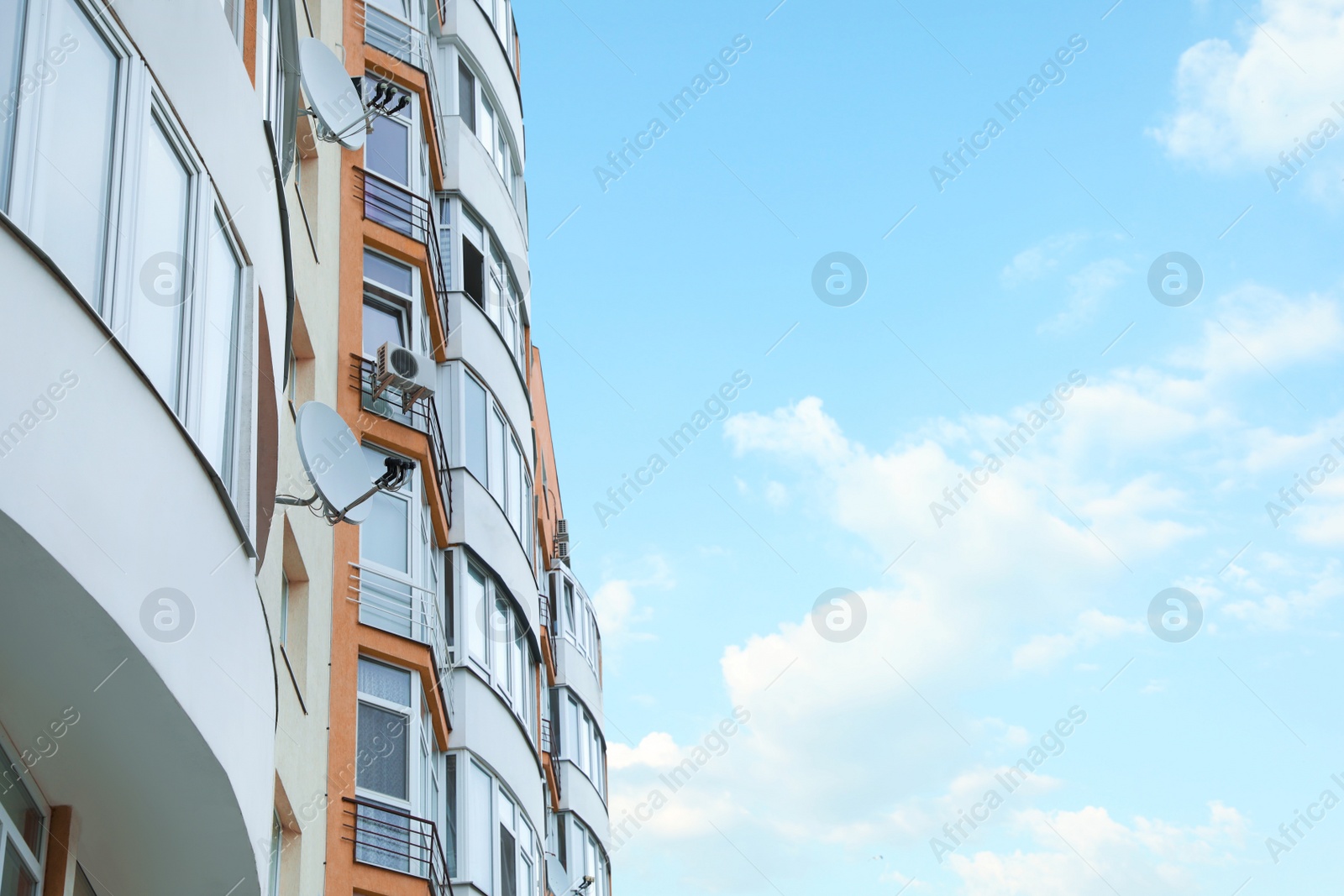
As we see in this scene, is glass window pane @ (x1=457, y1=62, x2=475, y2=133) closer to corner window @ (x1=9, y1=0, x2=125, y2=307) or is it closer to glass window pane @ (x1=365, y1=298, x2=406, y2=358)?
glass window pane @ (x1=365, y1=298, x2=406, y2=358)

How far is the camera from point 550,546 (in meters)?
33.7

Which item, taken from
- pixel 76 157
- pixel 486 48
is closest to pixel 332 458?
pixel 76 157

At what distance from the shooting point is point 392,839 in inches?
571

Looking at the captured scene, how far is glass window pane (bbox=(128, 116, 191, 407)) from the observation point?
6.37m

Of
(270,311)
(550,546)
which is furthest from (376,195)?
(550,546)

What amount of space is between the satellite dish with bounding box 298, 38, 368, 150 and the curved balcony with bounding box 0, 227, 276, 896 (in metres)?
6.93

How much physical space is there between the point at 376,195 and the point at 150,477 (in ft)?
41.2

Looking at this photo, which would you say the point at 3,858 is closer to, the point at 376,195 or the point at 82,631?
the point at 82,631

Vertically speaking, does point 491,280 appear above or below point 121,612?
above

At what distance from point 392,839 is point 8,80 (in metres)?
10.4

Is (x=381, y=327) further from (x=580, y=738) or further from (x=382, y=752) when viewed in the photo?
(x=580, y=738)

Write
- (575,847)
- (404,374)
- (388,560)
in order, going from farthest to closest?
(575,847) < (404,374) < (388,560)

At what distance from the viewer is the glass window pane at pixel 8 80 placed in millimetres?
5508

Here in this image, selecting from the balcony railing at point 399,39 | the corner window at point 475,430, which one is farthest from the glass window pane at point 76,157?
the balcony railing at point 399,39
